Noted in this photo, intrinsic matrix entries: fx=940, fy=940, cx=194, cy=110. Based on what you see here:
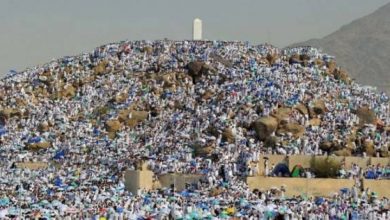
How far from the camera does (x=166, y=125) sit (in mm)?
59406

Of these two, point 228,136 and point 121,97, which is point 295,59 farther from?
point 228,136

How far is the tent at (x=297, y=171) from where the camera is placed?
48184 mm

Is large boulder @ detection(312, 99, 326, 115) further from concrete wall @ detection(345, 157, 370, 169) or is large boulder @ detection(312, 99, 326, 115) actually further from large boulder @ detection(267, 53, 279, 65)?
large boulder @ detection(267, 53, 279, 65)

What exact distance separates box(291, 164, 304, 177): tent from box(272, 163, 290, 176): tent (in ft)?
1.26

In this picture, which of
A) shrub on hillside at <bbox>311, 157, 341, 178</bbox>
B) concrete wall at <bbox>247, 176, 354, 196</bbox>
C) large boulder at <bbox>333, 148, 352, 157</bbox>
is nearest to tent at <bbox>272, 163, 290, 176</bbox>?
shrub on hillside at <bbox>311, 157, 341, 178</bbox>

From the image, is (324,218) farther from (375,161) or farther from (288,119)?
(288,119)

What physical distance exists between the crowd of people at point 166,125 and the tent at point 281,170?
1475 millimetres

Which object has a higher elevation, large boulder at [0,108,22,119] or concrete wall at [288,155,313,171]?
large boulder at [0,108,22,119]

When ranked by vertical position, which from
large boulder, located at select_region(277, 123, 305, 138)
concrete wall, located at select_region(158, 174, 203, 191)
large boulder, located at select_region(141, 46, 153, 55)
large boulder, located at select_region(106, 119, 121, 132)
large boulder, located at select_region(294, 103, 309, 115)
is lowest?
concrete wall, located at select_region(158, 174, 203, 191)

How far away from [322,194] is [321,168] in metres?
2.25

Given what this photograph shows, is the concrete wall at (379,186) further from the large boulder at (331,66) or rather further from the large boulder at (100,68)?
the large boulder at (100,68)

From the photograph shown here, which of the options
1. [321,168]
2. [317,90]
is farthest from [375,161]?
[317,90]

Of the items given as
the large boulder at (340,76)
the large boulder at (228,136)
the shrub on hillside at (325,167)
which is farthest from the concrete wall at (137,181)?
the large boulder at (340,76)

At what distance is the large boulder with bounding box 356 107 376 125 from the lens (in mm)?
57062
